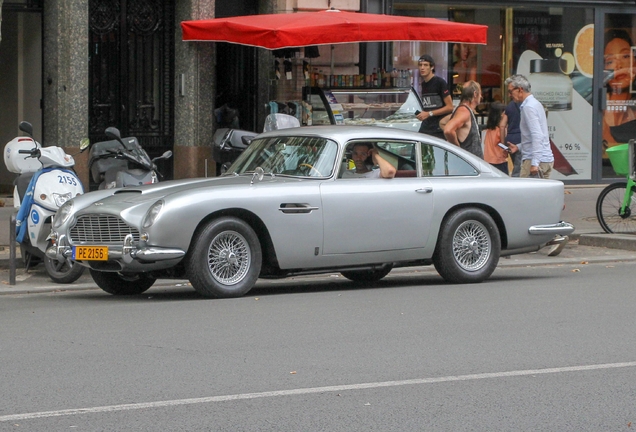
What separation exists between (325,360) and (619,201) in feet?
26.9

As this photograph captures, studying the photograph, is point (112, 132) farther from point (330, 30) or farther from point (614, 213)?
point (614, 213)

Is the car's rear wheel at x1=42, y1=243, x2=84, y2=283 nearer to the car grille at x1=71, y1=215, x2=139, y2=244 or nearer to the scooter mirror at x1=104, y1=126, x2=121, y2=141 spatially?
the car grille at x1=71, y1=215, x2=139, y2=244

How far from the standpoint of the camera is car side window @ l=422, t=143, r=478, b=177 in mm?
10797

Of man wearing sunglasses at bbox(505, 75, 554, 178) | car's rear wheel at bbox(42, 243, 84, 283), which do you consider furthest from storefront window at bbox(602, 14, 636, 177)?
car's rear wheel at bbox(42, 243, 84, 283)

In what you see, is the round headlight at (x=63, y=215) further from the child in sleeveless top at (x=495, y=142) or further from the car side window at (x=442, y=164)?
the child in sleeveless top at (x=495, y=142)

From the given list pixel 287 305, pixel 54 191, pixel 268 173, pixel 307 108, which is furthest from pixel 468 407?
pixel 307 108

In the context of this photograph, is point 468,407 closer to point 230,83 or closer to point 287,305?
point 287,305

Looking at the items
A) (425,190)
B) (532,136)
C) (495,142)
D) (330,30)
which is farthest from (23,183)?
(495,142)

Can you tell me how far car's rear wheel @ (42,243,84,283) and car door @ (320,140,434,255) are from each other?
2.50 metres

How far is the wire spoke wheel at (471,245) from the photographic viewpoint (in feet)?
35.2

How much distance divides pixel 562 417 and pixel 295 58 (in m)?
12.7

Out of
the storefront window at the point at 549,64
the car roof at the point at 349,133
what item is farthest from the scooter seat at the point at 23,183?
the storefront window at the point at 549,64

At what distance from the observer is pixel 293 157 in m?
10.4

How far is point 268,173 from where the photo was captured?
10.3 metres
